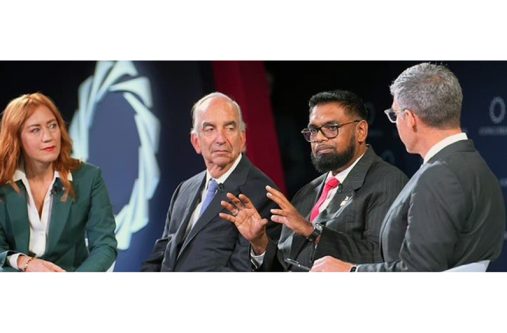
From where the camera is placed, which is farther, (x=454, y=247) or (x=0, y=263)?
(x=0, y=263)

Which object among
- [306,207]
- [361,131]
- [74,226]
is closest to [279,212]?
[306,207]

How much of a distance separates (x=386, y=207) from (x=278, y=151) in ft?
2.44

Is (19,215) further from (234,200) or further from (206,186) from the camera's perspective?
(234,200)

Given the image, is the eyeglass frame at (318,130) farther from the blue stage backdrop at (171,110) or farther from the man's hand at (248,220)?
the man's hand at (248,220)

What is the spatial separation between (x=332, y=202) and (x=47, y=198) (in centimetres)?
152

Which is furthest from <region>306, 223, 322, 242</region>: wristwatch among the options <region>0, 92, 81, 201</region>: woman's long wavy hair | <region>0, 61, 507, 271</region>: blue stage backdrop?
<region>0, 92, 81, 201</region>: woman's long wavy hair

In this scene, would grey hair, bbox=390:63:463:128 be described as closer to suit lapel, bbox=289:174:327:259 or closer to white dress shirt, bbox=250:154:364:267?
white dress shirt, bbox=250:154:364:267

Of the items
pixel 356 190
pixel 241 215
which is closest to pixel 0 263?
pixel 241 215

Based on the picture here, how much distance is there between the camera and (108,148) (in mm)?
5699

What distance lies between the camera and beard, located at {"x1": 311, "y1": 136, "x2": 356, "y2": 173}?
5.43 meters

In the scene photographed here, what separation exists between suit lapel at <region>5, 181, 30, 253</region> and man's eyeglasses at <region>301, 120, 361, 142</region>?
1.53 meters

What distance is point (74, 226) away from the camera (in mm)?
5645
